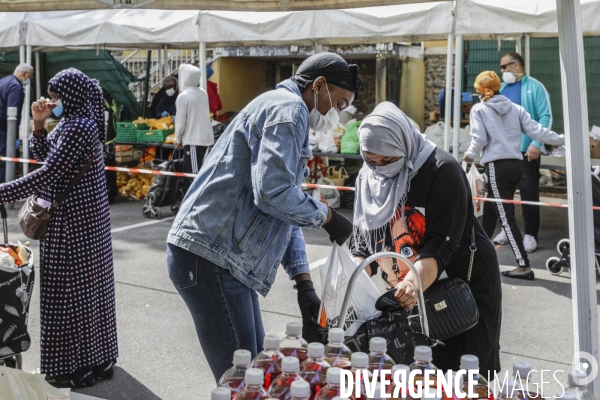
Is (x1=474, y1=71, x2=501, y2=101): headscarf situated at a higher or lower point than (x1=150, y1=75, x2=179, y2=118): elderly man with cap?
lower

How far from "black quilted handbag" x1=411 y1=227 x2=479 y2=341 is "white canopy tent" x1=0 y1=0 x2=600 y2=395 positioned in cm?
43

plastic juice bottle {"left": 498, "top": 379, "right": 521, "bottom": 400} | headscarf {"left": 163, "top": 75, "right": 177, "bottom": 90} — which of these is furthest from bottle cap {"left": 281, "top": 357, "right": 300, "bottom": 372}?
headscarf {"left": 163, "top": 75, "right": 177, "bottom": 90}

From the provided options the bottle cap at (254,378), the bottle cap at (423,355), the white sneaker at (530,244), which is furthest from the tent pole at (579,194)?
the white sneaker at (530,244)

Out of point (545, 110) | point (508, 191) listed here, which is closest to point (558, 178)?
point (545, 110)

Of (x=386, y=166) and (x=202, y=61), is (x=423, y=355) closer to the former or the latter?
(x=386, y=166)

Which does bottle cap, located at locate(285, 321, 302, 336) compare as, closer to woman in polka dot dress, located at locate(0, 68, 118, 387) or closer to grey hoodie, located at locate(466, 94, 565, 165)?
woman in polka dot dress, located at locate(0, 68, 118, 387)

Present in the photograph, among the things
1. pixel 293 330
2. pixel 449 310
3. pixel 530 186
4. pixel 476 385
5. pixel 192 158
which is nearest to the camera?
pixel 476 385

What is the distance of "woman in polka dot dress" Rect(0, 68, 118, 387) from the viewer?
4.02 metres

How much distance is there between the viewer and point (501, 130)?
714cm

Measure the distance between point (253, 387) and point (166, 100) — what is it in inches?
466

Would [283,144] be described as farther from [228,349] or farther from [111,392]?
[111,392]

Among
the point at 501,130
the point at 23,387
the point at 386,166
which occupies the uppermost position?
the point at 501,130

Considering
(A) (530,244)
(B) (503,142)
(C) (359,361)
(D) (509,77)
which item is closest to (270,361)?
(C) (359,361)

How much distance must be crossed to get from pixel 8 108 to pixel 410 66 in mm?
8425
